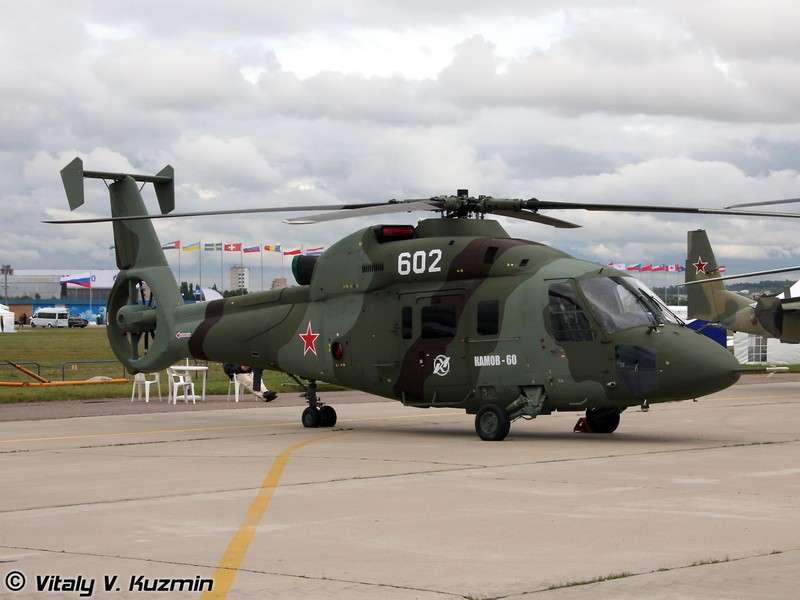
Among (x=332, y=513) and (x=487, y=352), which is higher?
(x=487, y=352)

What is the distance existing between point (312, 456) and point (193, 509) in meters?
4.94

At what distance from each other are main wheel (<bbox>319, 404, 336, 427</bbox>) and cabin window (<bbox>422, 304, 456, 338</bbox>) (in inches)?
129

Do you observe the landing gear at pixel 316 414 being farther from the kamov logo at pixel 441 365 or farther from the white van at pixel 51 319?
the white van at pixel 51 319

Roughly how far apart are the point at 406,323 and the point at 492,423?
2.49 meters

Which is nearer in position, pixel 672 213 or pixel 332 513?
pixel 332 513

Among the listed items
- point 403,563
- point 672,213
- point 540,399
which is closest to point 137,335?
point 540,399

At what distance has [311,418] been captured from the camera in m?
20.4

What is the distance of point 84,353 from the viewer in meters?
63.3

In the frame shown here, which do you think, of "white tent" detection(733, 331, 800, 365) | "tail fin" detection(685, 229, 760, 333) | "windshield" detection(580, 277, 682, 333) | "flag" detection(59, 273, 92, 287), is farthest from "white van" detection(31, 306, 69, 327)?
"windshield" detection(580, 277, 682, 333)

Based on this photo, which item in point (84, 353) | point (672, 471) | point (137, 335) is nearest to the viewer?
point (672, 471)

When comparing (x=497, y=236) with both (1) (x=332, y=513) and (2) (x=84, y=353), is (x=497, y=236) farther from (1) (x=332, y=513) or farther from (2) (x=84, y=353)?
(2) (x=84, y=353)

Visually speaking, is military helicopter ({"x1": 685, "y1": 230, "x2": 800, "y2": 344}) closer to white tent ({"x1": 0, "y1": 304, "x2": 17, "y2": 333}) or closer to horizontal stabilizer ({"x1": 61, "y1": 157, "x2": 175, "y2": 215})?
horizontal stabilizer ({"x1": 61, "y1": 157, "x2": 175, "y2": 215})

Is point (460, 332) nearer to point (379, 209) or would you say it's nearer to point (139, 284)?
point (379, 209)

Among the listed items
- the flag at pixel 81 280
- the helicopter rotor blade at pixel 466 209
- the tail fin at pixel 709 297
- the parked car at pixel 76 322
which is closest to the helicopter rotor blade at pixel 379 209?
the helicopter rotor blade at pixel 466 209
